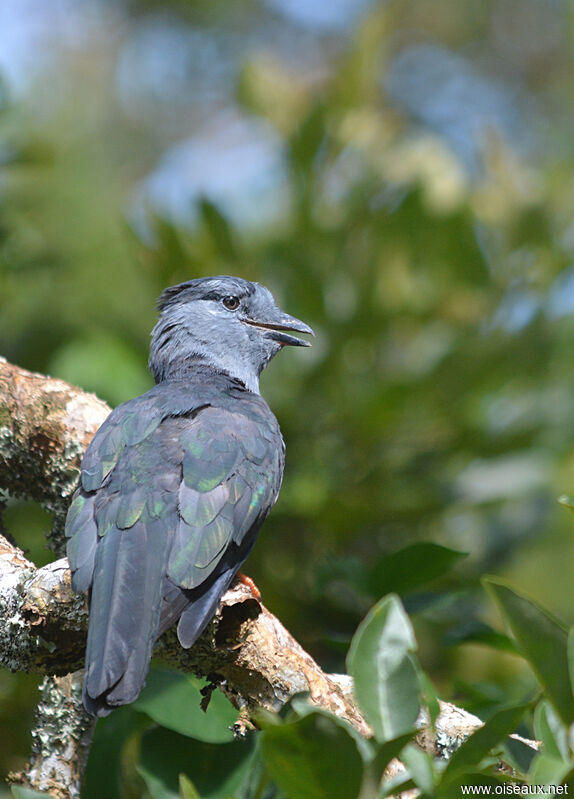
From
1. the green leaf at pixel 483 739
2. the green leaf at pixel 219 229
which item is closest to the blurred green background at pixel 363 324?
the green leaf at pixel 219 229

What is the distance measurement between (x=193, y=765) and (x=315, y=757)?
2.59 ft

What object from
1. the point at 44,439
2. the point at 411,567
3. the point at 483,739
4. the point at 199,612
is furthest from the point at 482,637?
the point at 44,439

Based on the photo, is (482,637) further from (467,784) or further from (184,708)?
(467,784)

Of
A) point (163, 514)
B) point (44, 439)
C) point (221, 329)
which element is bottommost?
point (163, 514)

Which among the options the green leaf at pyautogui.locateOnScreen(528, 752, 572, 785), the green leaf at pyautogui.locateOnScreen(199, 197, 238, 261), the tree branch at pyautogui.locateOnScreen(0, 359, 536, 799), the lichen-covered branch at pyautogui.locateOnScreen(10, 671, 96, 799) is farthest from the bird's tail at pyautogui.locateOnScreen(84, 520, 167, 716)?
the green leaf at pyautogui.locateOnScreen(199, 197, 238, 261)

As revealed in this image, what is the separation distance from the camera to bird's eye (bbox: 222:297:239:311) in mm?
3891

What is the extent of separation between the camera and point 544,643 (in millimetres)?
1552

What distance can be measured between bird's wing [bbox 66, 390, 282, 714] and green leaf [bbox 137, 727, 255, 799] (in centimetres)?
20

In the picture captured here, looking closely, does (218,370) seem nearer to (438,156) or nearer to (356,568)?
(356,568)

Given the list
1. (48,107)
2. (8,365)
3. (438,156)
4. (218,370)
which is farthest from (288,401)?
(48,107)

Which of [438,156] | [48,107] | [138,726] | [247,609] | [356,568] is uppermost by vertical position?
[48,107]

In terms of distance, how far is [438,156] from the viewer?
190 inches

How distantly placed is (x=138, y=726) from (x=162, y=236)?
2.52m

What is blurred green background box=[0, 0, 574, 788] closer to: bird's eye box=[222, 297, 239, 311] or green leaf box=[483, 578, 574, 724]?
bird's eye box=[222, 297, 239, 311]
